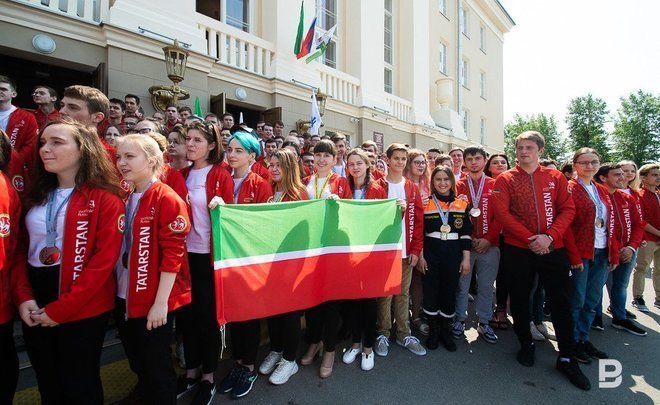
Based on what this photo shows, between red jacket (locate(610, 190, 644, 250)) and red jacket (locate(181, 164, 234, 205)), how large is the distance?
14.8ft

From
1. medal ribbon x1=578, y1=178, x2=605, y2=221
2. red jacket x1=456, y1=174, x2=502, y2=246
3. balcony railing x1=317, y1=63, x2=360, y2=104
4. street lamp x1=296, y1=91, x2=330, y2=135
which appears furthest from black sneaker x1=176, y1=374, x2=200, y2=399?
balcony railing x1=317, y1=63, x2=360, y2=104

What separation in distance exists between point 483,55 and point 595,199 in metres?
22.8

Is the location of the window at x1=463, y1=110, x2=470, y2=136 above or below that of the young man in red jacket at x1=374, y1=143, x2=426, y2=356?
above

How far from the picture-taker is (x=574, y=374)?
3061 millimetres

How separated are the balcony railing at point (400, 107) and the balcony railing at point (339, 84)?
207cm

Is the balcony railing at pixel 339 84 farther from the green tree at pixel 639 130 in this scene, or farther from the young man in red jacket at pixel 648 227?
the green tree at pixel 639 130

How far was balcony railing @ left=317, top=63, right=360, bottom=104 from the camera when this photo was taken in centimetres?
1107

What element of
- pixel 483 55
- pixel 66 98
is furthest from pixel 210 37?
pixel 483 55

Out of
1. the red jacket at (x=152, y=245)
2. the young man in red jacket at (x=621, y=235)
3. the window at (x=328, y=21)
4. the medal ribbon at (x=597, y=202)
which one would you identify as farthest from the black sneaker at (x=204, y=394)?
the window at (x=328, y=21)

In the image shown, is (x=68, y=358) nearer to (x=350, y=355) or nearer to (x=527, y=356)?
(x=350, y=355)

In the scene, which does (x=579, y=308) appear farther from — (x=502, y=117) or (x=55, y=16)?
(x=502, y=117)

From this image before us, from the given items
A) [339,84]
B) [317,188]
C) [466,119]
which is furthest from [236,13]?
[466,119]

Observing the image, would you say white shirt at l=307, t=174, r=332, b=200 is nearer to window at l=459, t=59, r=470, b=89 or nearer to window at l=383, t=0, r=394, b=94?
window at l=383, t=0, r=394, b=94

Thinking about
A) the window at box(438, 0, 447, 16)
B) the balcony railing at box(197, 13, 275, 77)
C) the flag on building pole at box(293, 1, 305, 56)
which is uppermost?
the window at box(438, 0, 447, 16)
